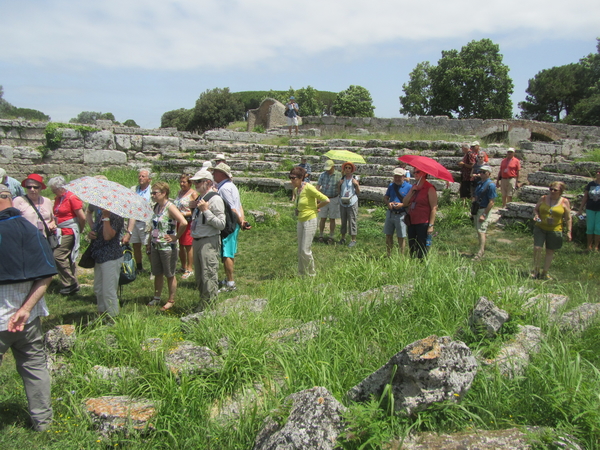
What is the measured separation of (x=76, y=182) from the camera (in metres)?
4.36

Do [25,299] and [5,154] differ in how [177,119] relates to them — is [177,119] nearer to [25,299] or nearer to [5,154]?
[5,154]

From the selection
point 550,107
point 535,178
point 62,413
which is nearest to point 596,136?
point 535,178

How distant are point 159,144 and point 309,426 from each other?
14.0m

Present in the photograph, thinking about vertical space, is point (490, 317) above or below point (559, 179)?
below

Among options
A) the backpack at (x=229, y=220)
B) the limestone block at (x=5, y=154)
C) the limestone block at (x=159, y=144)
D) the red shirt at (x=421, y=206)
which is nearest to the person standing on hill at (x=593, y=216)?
the red shirt at (x=421, y=206)

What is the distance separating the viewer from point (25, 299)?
2.92 meters

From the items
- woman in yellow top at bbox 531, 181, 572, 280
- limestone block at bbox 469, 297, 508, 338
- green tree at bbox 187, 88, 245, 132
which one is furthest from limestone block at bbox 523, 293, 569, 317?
green tree at bbox 187, 88, 245, 132

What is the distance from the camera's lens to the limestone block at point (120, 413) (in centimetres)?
268

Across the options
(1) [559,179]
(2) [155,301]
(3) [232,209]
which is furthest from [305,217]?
(1) [559,179]

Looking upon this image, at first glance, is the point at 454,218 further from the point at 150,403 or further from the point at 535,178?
the point at 150,403

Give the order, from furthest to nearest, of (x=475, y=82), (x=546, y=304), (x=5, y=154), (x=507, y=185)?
(x=475, y=82) < (x=5, y=154) < (x=507, y=185) < (x=546, y=304)

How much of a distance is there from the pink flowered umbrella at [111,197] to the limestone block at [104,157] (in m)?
10.0

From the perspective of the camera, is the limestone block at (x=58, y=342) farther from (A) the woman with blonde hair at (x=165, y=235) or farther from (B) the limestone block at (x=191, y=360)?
(A) the woman with blonde hair at (x=165, y=235)

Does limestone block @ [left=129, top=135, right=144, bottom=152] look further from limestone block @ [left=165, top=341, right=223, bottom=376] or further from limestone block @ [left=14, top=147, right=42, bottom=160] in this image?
limestone block @ [left=165, top=341, right=223, bottom=376]
